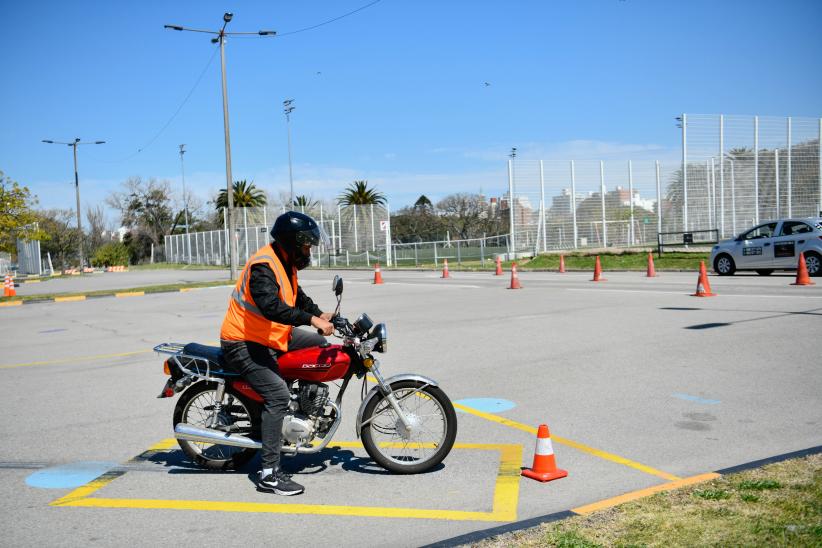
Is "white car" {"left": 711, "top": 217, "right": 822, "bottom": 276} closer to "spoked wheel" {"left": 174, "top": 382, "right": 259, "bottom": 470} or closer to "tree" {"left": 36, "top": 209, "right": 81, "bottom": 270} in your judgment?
"spoked wheel" {"left": 174, "top": 382, "right": 259, "bottom": 470}

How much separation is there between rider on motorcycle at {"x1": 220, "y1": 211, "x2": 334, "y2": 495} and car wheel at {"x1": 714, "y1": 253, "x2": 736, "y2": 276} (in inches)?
838

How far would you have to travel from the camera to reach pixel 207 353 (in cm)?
533

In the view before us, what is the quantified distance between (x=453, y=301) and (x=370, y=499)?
13.9 m

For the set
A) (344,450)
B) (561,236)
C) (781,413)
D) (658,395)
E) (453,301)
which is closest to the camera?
(344,450)

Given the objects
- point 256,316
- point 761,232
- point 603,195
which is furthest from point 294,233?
point 603,195

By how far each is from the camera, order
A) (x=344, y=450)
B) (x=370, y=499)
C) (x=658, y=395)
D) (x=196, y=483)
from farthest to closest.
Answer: (x=658, y=395)
(x=344, y=450)
(x=196, y=483)
(x=370, y=499)

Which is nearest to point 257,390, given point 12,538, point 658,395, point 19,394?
point 12,538

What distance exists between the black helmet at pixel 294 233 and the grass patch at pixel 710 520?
7.66ft

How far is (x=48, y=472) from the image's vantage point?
5562mm

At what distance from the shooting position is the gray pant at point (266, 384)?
196 inches

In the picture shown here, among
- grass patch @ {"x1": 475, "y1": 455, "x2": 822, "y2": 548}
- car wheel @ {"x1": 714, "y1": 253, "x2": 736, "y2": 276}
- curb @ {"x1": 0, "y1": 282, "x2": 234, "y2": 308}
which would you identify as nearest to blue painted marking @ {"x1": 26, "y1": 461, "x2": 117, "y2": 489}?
grass patch @ {"x1": 475, "y1": 455, "x2": 822, "y2": 548}

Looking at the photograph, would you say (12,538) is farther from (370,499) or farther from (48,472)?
(370,499)

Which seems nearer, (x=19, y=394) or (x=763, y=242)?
(x=19, y=394)

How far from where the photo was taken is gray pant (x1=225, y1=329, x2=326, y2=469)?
499cm
